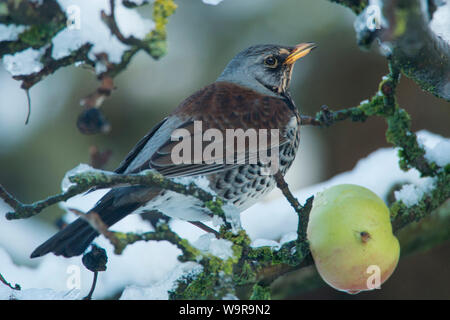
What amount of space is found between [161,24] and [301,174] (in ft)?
7.33

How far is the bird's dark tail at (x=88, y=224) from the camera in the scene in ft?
4.76

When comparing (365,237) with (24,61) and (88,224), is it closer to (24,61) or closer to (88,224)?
(88,224)

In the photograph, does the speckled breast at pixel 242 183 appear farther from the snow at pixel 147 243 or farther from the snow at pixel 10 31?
the snow at pixel 10 31

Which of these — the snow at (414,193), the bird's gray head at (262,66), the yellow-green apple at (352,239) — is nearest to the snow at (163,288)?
the yellow-green apple at (352,239)

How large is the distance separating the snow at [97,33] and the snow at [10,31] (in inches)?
3.1

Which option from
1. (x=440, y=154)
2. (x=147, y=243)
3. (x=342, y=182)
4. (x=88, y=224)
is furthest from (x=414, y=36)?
(x=147, y=243)

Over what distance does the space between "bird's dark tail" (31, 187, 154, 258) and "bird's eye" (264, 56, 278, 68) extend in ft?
2.73

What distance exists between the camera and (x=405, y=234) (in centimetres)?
208

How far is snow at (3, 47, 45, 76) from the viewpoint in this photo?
3.81ft

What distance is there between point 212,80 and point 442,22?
1.84 metres

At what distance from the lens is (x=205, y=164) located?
1670mm
